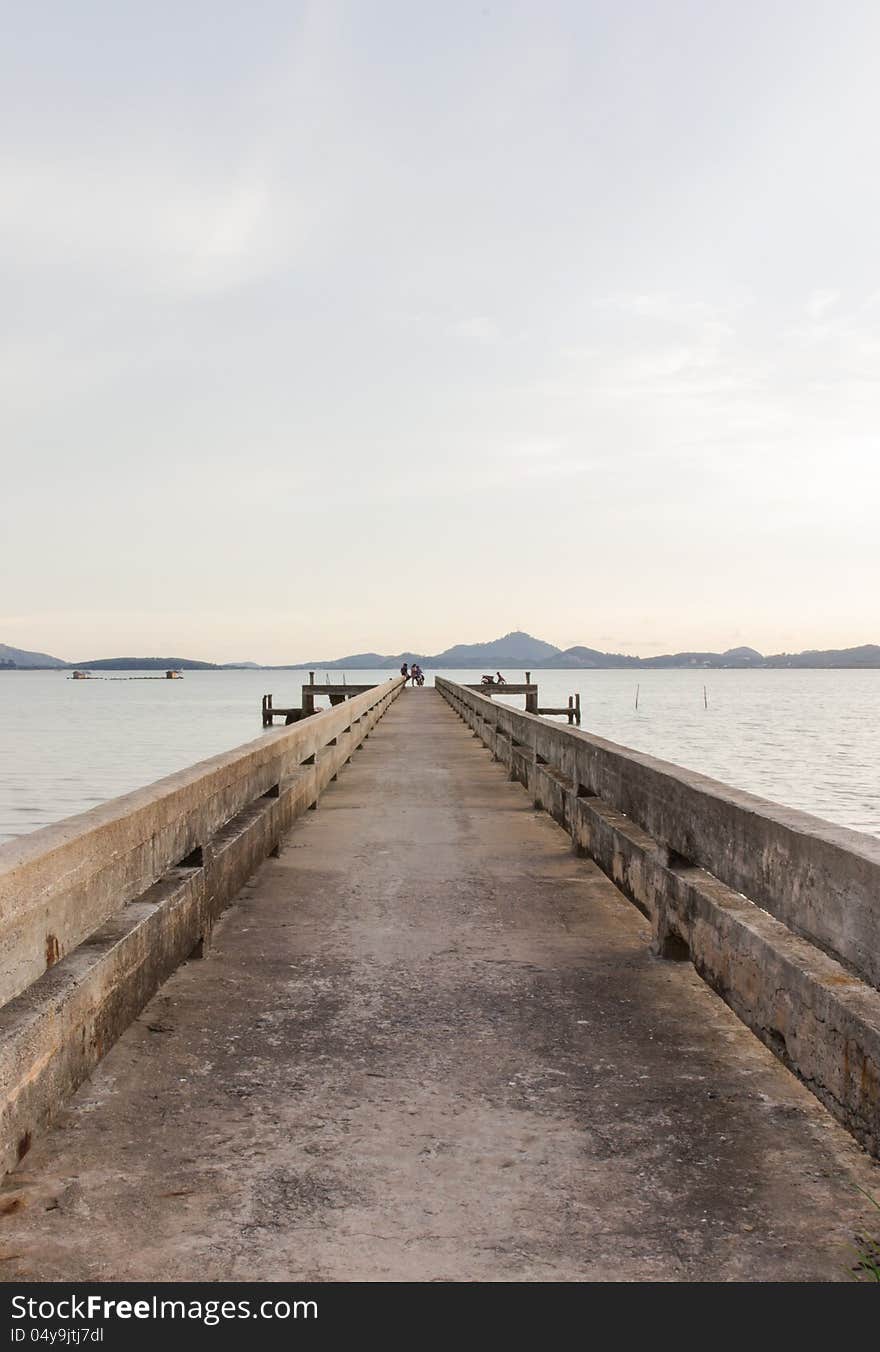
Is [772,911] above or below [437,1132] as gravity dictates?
above

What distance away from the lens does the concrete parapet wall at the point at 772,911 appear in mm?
3582

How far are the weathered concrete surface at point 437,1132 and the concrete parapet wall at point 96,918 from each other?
170mm

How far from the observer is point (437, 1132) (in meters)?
3.72

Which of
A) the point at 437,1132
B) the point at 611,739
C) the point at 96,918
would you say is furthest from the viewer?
the point at 611,739

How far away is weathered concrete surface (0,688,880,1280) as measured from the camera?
2.97 m

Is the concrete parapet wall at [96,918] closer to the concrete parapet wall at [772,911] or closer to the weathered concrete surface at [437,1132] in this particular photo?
the weathered concrete surface at [437,1132]

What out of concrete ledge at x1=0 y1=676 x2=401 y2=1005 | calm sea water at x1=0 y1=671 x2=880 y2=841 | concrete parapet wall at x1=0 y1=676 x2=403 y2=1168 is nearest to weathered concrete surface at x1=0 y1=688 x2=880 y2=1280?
concrete parapet wall at x1=0 y1=676 x2=403 y2=1168

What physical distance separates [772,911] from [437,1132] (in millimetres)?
1725

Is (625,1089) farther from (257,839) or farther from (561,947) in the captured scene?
(257,839)

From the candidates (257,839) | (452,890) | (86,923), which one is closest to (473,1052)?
(86,923)

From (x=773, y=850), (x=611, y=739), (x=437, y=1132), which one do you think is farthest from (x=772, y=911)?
(x=611, y=739)

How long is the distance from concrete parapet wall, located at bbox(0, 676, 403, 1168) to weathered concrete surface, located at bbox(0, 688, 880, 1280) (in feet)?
0.56

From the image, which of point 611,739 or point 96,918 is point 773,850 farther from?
point 611,739
